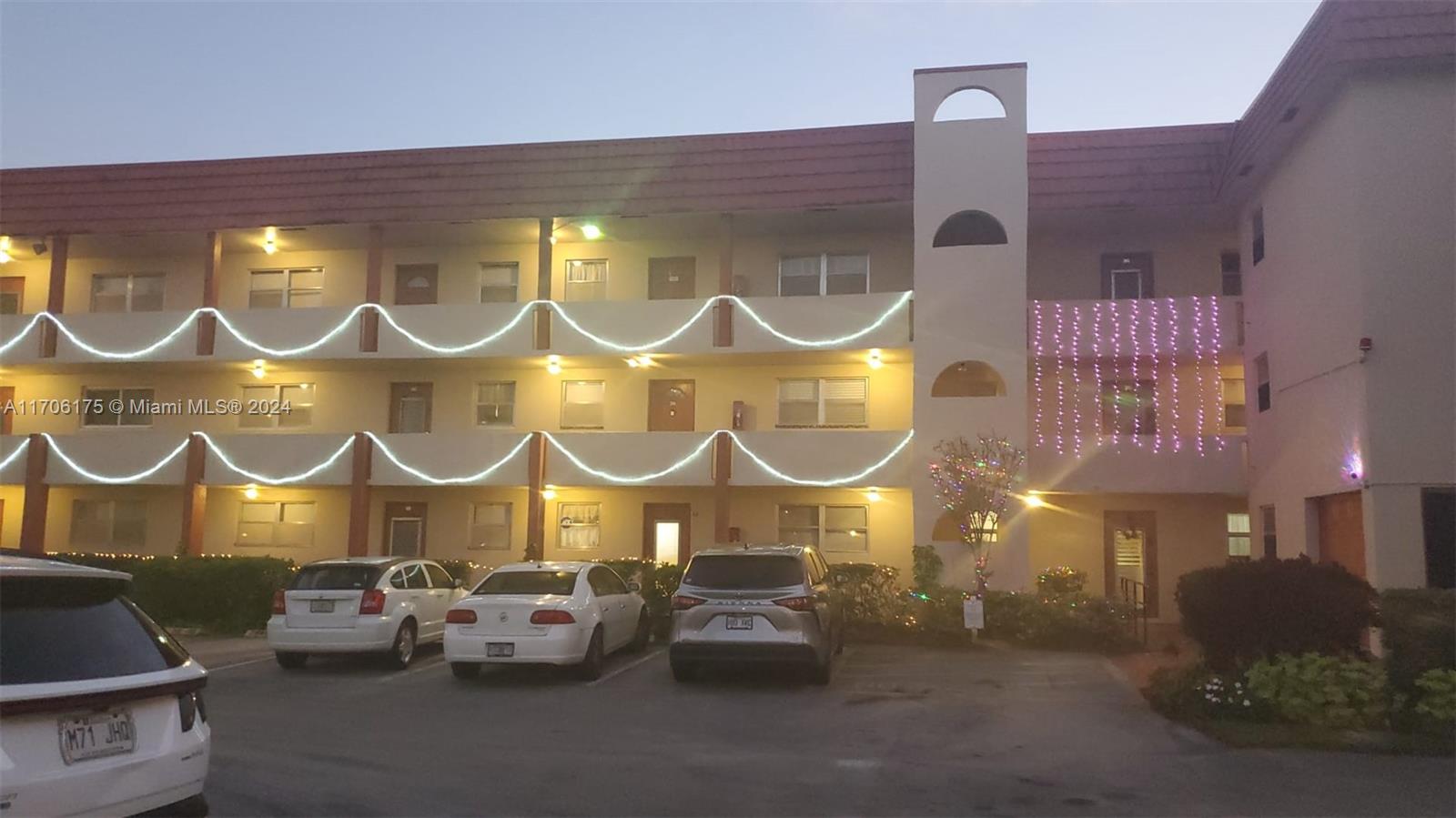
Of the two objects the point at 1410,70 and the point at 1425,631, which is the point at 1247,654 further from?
the point at 1410,70

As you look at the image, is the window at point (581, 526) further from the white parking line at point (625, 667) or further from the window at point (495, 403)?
the white parking line at point (625, 667)

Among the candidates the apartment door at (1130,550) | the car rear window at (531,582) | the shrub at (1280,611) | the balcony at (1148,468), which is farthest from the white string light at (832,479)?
the shrub at (1280,611)

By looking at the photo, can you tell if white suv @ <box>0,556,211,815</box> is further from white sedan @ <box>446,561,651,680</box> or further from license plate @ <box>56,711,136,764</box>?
white sedan @ <box>446,561,651,680</box>

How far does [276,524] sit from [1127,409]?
18.8m

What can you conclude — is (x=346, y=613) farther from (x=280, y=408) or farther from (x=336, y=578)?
(x=280, y=408)

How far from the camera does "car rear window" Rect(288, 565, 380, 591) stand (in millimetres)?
14336

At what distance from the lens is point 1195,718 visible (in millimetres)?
10555

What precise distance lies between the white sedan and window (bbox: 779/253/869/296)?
1075 centimetres

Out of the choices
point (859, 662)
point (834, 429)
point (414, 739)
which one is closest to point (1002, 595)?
point (859, 662)

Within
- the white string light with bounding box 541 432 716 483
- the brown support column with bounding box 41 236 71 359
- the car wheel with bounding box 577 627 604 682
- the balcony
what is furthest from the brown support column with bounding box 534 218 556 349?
the brown support column with bounding box 41 236 71 359

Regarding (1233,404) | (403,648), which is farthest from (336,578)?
(1233,404)

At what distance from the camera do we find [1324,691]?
10.2m

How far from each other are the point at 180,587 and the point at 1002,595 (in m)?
14.1

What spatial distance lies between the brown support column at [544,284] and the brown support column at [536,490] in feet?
6.59
